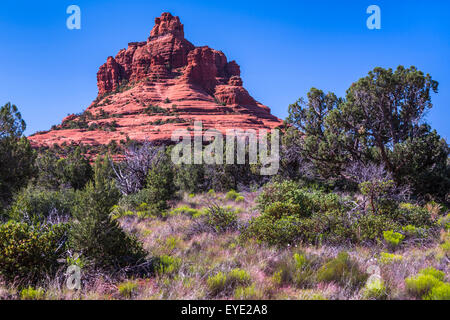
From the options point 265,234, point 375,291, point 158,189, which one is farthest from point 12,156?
point 375,291

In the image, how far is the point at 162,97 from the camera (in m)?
66.3

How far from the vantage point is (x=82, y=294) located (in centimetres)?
301

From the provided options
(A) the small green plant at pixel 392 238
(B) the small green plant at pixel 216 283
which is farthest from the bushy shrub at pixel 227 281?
(A) the small green plant at pixel 392 238

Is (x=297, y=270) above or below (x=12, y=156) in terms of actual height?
below

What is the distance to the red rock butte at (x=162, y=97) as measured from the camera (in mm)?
48938

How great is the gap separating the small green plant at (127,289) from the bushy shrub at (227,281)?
99 centimetres

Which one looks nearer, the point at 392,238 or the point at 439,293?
the point at 439,293

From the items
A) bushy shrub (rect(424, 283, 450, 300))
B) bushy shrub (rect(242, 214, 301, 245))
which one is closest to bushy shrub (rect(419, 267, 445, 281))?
bushy shrub (rect(424, 283, 450, 300))

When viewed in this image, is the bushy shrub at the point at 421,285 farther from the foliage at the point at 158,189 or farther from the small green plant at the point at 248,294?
the foliage at the point at 158,189

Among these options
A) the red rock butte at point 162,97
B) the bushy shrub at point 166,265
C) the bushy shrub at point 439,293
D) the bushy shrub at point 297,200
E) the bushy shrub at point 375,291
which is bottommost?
the bushy shrub at point 166,265

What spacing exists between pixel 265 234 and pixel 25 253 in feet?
13.8

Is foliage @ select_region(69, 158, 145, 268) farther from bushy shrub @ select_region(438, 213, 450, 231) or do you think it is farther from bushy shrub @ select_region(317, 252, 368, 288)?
bushy shrub @ select_region(438, 213, 450, 231)

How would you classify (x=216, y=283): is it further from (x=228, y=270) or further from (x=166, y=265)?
(x=166, y=265)

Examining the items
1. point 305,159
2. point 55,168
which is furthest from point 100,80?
point 305,159
